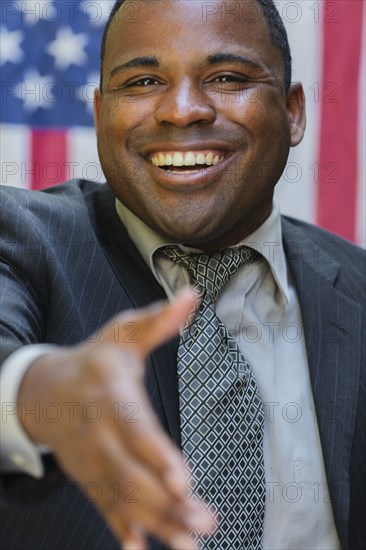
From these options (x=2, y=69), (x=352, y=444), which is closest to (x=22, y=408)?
(x=352, y=444)

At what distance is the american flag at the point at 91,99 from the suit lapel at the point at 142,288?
65 centimetres

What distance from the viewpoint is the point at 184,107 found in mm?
1482

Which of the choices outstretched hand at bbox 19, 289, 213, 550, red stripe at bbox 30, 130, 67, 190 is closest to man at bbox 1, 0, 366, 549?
outstretched hand at bbox 19, 289, 213, 550

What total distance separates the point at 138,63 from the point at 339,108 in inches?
42.5

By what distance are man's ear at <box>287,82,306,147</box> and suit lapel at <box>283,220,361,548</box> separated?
0.21 metres

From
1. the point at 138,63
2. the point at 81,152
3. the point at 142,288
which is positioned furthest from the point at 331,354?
the point at 81,152

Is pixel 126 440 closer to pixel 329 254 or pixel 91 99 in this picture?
pixel 329 254

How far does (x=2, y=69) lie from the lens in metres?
2.30

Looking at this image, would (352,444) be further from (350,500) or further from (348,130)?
(348,130)

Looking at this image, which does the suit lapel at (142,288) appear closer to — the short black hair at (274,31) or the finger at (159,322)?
the short black hair at (274,31)

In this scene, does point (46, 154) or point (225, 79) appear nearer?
point (225, 79)

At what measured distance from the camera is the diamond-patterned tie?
1434 millimetres

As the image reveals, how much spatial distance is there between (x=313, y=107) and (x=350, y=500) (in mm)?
1212

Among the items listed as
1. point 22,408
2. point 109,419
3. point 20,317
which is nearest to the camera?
point 109,419
